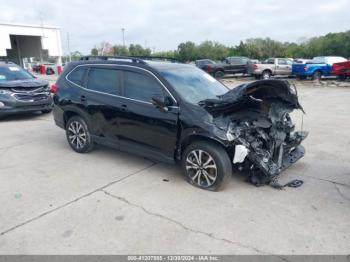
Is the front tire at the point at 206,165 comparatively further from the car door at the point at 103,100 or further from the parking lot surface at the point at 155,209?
the car door at the point at 103,100

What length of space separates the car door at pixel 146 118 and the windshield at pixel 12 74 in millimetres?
6254

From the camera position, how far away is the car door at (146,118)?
452cm

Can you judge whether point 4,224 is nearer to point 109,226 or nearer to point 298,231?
point 109,226

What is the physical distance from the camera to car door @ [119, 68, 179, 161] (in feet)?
14.8

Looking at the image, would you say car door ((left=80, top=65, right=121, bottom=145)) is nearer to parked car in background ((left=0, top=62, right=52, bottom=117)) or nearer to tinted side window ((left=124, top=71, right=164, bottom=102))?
tinted side window ((left=124, top=71, right=164, bottom=102))

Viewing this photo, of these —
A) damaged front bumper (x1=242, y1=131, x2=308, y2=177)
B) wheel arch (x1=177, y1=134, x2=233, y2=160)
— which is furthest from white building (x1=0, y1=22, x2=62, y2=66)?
damaged front bumper (x1=242, y1=131, x2=308, y2=177)

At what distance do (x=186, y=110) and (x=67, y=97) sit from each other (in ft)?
9.01

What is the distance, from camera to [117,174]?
4938mm

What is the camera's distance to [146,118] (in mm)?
4727

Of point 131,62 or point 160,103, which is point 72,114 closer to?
point 131,62

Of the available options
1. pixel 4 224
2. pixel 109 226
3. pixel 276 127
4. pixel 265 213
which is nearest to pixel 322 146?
pixel 276 127

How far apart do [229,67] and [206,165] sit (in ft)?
70.6

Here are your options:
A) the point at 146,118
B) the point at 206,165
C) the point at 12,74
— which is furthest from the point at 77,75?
the point at 12,74

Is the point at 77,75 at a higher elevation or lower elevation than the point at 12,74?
higher
